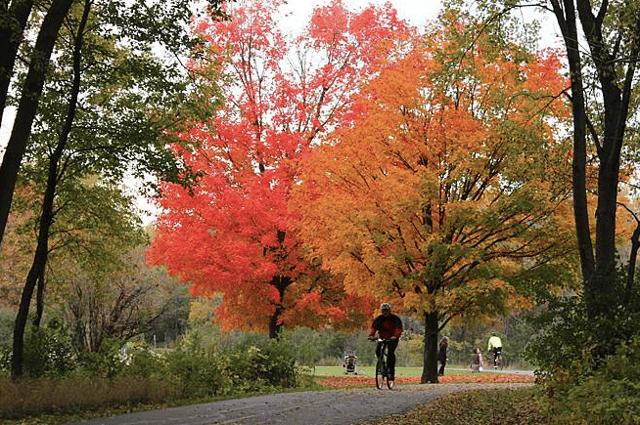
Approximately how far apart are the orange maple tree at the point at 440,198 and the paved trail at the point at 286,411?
5.01 meters

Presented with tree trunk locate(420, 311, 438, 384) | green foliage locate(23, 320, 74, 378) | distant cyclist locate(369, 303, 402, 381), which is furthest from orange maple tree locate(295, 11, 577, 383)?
green foliage locate(23, 320, 74, 378)

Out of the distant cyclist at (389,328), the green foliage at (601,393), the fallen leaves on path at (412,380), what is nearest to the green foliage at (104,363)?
the distant cyclist at (389,328)

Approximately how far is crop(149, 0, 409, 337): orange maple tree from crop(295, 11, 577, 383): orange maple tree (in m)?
1.75

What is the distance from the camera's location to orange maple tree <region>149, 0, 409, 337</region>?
1989cm

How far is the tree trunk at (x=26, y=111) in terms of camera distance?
9.35 m

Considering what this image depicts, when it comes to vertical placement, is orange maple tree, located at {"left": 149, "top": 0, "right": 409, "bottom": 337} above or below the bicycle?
above

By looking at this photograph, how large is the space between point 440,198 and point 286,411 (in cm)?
848

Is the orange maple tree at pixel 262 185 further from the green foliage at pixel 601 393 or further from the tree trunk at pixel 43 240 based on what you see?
the green foliage at pixel 601 393

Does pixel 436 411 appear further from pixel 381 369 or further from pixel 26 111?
pixel 26 111

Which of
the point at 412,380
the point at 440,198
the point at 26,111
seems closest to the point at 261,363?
the point at 440,198

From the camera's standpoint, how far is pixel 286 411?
9.95 m

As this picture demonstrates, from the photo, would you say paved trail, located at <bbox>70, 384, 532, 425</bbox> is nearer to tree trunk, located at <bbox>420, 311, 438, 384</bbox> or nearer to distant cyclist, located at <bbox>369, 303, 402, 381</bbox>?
distant cyclist, located at <bbox>369, 303, 402, 381</bbox>

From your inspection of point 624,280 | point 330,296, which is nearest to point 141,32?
point 624,280

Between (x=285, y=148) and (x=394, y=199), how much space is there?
576 cm
